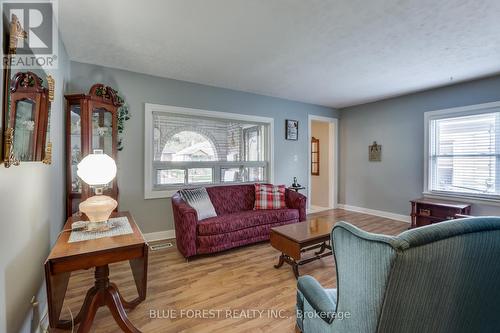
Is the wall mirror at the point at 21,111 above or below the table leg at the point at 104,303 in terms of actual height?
above

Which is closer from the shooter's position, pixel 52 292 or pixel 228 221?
pixel 52 292

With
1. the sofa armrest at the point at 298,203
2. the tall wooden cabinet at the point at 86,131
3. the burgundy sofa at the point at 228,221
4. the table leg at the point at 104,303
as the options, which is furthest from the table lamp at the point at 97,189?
the sofa armrest at the point at 298,203

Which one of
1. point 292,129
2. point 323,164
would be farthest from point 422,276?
point 323,164

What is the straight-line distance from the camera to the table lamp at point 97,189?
62.0 inches

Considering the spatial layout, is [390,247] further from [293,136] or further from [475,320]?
[293,136]

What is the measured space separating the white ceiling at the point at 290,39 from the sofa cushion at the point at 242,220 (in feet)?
6.79

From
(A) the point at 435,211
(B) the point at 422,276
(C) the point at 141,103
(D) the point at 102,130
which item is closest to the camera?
(B) the point at 422,276

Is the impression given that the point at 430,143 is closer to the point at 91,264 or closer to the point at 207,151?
the point at 207,151

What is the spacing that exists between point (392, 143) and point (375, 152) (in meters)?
0.38

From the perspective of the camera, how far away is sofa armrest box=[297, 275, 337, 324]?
3.36ft

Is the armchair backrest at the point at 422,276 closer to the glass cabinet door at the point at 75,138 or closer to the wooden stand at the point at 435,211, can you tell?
the glass cabinet door at the point at 75,138

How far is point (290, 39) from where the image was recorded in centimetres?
243

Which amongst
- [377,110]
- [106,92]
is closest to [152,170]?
[106,92]

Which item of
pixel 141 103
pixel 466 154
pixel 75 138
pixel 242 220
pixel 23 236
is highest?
pixel 141 103
